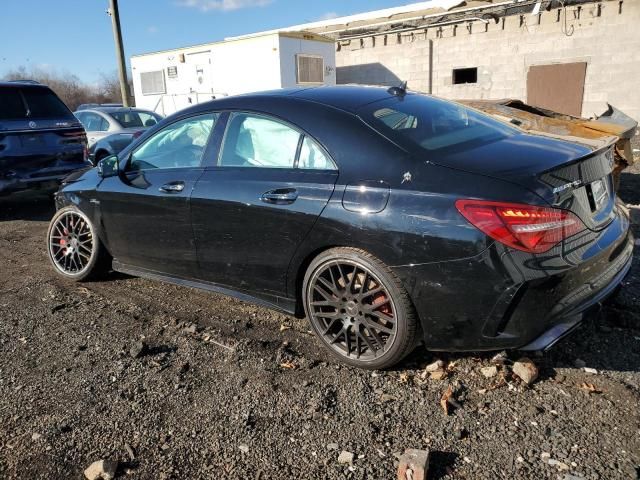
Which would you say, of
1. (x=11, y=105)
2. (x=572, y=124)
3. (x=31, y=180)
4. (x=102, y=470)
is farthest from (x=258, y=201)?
(x=11, y=105)

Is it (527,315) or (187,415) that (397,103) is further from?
(187,415)

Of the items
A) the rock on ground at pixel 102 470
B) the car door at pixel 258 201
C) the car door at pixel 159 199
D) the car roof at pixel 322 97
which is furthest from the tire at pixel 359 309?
the rock on ground at pixel 102 470

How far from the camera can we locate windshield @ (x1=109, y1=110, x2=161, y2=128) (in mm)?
10883

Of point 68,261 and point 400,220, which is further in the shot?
point 68,261

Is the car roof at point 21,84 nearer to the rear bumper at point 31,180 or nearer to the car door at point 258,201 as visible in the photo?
the rear bumper at point 31,180

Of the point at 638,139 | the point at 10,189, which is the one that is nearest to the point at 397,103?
the point at 10,189

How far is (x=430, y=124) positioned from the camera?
3.29 metres

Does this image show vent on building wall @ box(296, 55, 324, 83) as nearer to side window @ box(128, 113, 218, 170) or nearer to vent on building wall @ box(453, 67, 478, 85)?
vent on building wall @ box(453, 67, 478, 85)

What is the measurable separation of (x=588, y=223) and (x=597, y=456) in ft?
3.65

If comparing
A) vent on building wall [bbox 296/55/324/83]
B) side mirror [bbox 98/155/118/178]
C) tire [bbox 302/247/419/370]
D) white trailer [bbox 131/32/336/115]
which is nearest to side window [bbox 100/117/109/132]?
white trailer [bbox 131/32/336/115]

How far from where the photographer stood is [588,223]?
2707mm

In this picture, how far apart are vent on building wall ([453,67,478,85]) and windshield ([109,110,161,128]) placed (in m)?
11.2

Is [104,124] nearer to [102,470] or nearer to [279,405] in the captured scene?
[279,405]

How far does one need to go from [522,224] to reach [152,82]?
62.5ft
